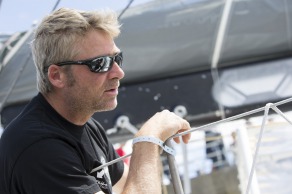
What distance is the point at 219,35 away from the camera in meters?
2.57

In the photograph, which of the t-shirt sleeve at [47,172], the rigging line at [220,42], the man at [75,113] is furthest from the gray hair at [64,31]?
the rigging line at [220,42]

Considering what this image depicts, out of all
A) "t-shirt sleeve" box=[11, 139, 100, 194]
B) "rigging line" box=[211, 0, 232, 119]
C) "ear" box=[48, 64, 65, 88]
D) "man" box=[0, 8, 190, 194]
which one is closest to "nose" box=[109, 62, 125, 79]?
"man" box=[0, 8, 190, 194]

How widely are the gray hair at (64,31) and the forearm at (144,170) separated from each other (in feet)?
0.82

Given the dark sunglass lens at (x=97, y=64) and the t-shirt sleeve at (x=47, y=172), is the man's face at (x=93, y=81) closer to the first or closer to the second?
the dark sunglass lens at (x=97, y=64)

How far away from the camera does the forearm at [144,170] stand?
1.17m

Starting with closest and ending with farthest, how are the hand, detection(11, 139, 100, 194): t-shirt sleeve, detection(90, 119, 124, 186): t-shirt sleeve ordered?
detection(11, 139, 100, 194): t-shirt sleeve < the hand < detection(90, 119, 124, 186): t-shirt sleeve

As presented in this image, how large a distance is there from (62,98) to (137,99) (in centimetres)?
119

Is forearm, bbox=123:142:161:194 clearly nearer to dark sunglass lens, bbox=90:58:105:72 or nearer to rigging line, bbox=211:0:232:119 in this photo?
dark sunglass lens, bbox=90:58:105:72

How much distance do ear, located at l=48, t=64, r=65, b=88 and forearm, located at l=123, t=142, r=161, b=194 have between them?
0.21m

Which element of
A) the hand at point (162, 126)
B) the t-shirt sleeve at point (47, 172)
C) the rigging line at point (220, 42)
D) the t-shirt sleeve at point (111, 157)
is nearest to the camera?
the t-shirt sleeve at point (47, 172)

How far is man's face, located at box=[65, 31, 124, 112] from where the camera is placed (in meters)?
1.26

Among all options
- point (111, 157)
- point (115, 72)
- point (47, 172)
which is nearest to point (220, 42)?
point (111, 157)

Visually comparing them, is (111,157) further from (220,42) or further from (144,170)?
(220,42)

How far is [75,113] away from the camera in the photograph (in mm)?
1275
